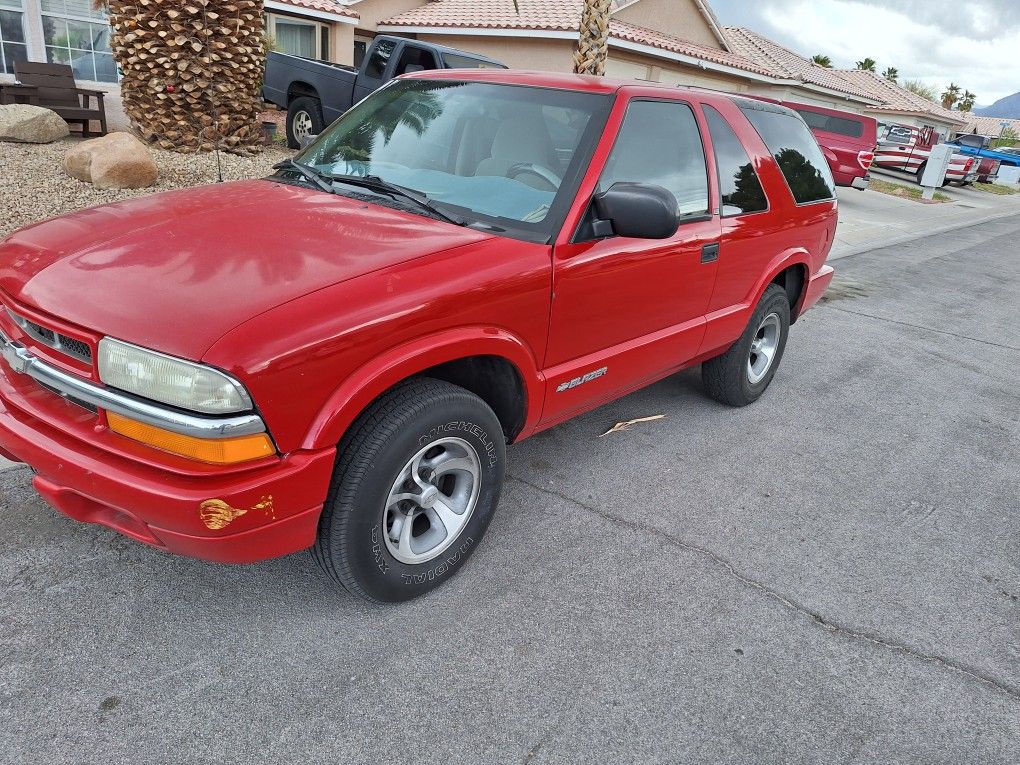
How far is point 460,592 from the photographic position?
9.64 feet

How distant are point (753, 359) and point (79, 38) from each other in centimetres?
1430

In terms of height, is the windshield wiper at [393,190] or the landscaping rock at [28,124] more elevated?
the windshield wiper at [393,190]

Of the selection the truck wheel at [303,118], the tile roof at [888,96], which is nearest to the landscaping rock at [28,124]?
the truck wheel at [303,118]

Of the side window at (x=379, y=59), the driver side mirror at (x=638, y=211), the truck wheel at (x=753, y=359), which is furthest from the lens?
the side window at (x=379, y=59)

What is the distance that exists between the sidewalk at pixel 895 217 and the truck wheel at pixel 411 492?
31.6 ft

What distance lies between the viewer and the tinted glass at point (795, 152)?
4.47 meters

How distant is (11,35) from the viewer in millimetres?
12977

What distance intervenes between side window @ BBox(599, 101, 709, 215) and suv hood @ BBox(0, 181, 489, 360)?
879 mm

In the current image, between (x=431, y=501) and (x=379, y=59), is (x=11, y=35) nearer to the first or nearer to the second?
(x=379, y=59)

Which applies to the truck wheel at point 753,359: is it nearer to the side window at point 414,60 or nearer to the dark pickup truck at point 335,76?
the dark pickup truck at point 335,76

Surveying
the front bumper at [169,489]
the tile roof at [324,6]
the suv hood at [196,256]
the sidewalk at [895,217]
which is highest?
the tile roof at [324,6]

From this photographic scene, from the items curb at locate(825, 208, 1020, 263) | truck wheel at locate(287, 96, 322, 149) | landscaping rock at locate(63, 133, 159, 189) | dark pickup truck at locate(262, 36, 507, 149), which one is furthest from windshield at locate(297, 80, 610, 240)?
truck wheel at locate(287, 96, 322, 149)

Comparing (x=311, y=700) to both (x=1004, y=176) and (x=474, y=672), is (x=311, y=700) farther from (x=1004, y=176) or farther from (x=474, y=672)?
(x=1004, y=176)

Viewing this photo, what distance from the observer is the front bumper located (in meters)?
2.18
